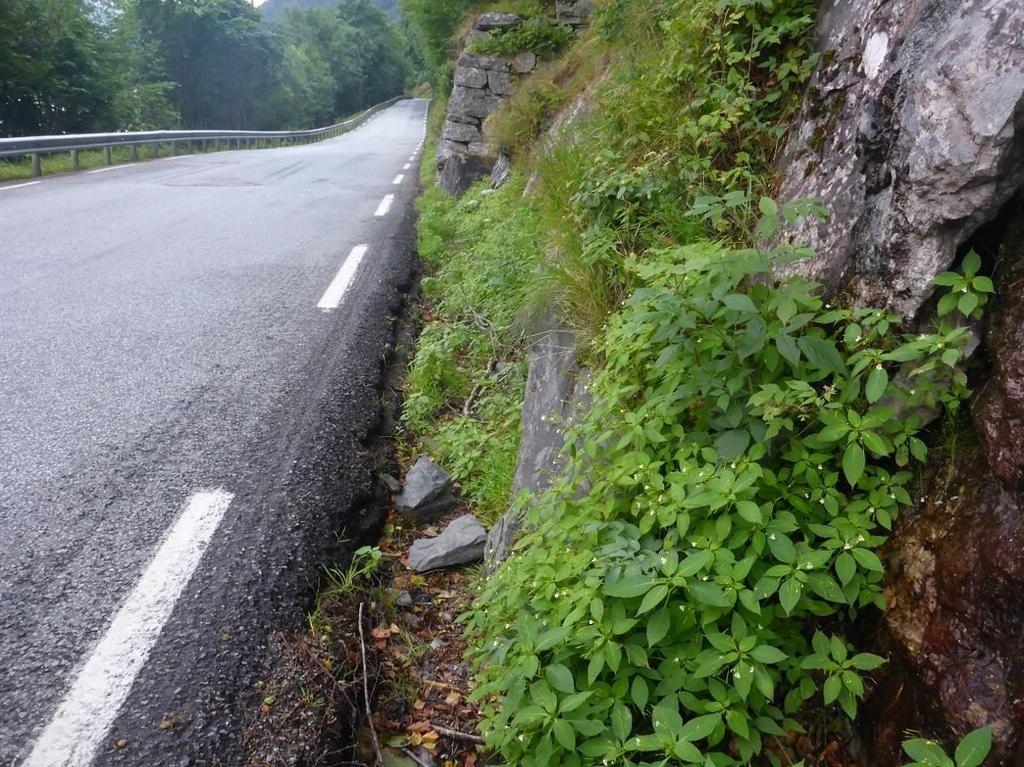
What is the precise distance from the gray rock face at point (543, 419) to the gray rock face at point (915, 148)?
3.81 feet

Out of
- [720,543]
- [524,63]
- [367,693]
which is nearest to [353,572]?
[367,693]

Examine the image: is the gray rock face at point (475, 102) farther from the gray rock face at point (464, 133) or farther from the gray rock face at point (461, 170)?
the gray rock face at point (461, 170)

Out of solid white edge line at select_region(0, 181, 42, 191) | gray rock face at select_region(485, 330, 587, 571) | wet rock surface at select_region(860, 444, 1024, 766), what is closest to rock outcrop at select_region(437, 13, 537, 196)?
solid white edge line at select_region(0, 181, 42, 191)

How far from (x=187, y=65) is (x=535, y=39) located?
1817 inches

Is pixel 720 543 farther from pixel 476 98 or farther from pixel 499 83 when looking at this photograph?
pixel 476 98

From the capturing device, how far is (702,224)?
3.34m

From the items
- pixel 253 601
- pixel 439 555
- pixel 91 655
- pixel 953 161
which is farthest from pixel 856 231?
pixel 91 655

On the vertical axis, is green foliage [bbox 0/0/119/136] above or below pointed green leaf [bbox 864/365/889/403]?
above

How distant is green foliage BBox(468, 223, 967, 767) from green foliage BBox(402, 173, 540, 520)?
1341 mm

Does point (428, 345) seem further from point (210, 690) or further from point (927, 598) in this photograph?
point (927, 598)

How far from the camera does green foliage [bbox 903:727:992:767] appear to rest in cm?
156

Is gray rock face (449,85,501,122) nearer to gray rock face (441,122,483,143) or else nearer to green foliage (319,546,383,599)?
gray rock face (441,122,483,143)

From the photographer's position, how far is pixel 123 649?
7.65ft

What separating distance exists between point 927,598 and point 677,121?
280 cm
